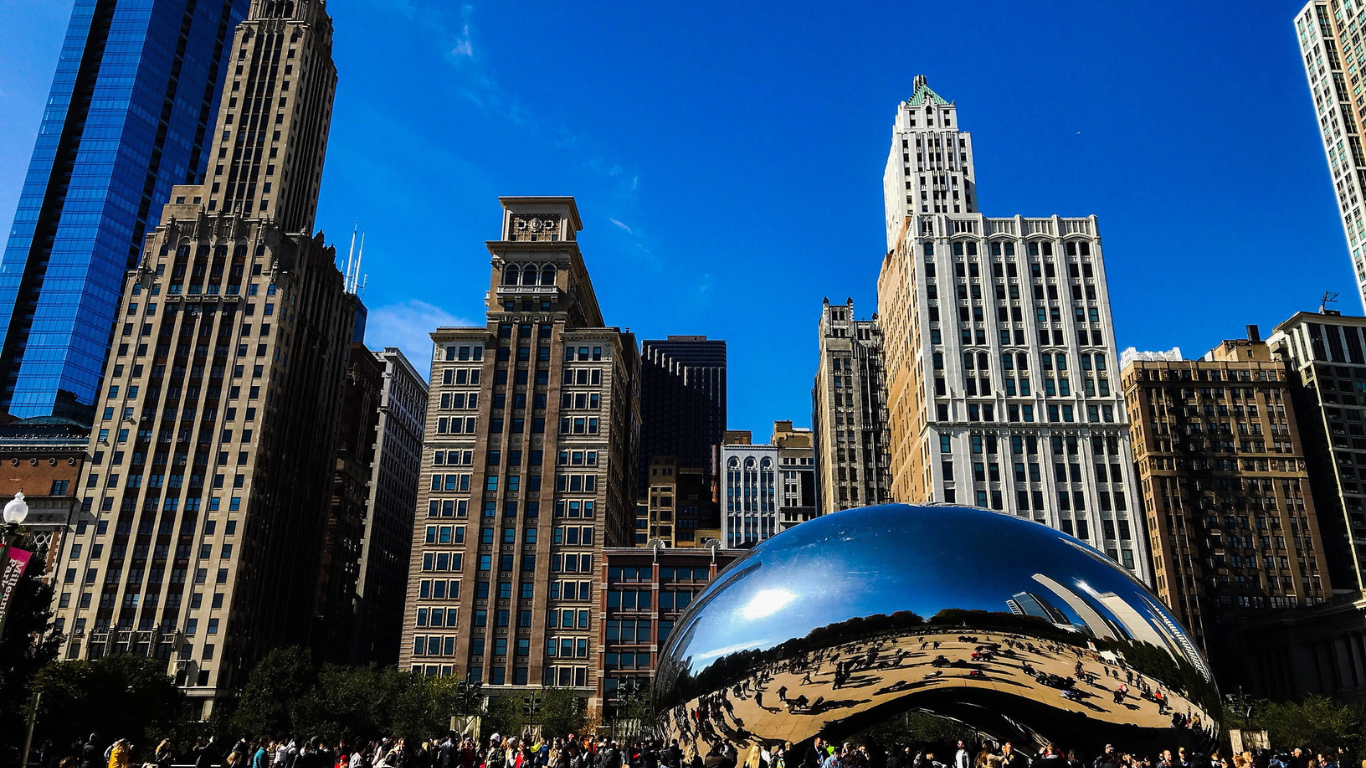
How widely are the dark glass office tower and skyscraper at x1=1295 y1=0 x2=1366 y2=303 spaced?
166825 millimetres

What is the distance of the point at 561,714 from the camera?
68.9 meters

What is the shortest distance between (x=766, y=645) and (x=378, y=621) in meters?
133

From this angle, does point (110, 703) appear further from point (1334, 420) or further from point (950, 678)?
point (1334, 420)

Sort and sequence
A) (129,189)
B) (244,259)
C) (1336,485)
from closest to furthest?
(244,259) → (1336,485) → (129,189)

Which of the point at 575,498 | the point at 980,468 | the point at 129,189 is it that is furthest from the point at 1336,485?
the point at 129,189

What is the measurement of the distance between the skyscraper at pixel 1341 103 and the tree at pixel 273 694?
418 ft

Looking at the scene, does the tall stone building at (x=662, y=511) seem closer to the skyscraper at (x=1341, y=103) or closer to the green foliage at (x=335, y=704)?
the green foliage at (x=335, y=704)

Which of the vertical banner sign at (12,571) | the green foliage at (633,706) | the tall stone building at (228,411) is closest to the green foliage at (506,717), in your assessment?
the green foliage at (633,706)

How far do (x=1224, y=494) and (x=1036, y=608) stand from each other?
122m

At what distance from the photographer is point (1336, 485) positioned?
398ft

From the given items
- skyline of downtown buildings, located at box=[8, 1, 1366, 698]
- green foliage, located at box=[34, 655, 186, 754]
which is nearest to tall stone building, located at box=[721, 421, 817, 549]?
skyline of downtown buildings, located at box=[8, 1, 1366, 698]

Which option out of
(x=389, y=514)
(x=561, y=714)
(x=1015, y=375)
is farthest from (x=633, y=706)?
(x=389, y=514)

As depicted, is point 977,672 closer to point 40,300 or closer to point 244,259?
point 244,259

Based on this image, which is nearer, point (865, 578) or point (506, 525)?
point (865, 578)
